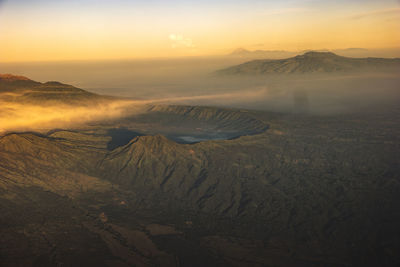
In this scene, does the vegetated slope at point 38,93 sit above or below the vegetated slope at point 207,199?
above

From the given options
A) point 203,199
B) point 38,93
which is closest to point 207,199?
point 203,199

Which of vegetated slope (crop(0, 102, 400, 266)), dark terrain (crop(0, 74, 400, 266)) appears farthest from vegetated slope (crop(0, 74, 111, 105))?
vegetated slope (crop(0, 102, 400, 266))

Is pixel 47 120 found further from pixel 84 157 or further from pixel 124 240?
pixel 124 240

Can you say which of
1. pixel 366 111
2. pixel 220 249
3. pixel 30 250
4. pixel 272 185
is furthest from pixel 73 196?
pixel 366 111

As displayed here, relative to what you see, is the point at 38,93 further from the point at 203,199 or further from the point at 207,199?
the point at 207,199

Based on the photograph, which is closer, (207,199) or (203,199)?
(207,199)

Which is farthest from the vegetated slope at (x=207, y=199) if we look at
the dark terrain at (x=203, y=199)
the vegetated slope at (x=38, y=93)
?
the vegetated slope at (x=38, y=93)

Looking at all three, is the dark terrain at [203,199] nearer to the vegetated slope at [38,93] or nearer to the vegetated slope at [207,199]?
the vegetated slope at [207,199]
